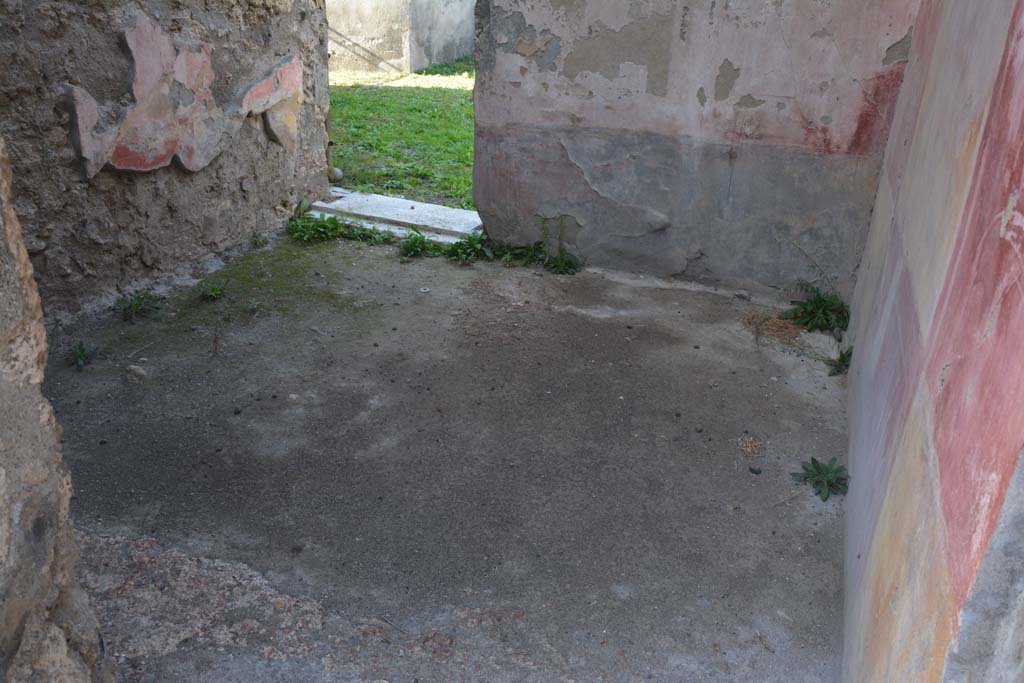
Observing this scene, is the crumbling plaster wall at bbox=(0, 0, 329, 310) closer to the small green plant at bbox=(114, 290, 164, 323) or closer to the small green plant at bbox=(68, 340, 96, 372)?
the small green plant at bbox=(114, 290, 164, 323)

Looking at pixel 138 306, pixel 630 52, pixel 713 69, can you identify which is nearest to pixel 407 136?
pixel 630 52

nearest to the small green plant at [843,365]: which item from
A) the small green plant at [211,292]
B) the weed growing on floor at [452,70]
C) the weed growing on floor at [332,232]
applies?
the weed growing on floor at [332,232]

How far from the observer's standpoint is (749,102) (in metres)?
4.16

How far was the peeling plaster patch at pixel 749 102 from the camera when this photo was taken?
13.6 ft

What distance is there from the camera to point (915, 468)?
1729 millimetres

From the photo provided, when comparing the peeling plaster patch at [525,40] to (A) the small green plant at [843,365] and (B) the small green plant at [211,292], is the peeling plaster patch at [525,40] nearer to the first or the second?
(B) the small green plant at [211,292]

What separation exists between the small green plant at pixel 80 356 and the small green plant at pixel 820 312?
124 inches

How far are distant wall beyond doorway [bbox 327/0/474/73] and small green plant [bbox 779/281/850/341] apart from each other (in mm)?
8156

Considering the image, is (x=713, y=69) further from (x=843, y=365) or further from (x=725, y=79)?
(x=843, y=365)

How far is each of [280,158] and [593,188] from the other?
188cm

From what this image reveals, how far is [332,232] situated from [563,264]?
1.42m

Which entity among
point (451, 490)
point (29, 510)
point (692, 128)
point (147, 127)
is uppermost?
point (692, 128)

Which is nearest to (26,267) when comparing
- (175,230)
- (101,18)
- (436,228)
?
(101,18)

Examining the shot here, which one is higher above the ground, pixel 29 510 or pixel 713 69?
pixel 713 69
